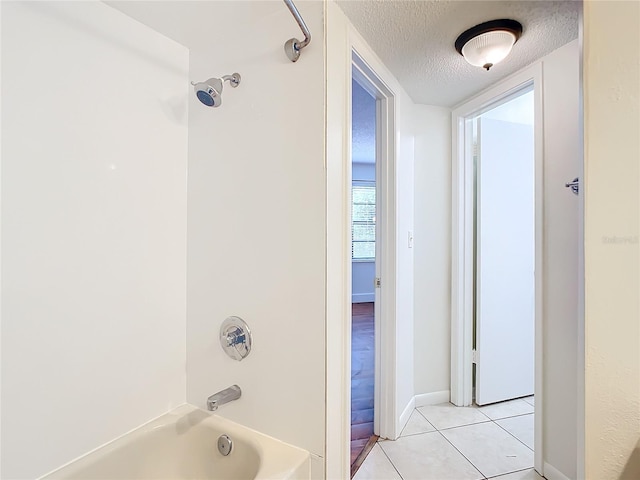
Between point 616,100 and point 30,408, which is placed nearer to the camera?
point 616,100

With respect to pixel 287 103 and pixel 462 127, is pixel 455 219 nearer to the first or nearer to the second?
pixel 462 127

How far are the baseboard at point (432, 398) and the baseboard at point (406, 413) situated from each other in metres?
0.04

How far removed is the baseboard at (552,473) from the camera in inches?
53.1

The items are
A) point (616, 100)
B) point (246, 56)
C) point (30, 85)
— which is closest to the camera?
point (616, 100)

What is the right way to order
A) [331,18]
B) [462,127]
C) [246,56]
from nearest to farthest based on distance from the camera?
[331,18] → [246,56] → [462,127]

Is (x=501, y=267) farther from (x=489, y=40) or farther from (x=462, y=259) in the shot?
(x=489, y=40)

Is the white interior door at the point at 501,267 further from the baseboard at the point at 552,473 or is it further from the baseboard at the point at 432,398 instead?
the baseboard at the point at 552,473

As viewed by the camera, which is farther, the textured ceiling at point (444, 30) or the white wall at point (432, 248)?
the white wall at point (432, 248)

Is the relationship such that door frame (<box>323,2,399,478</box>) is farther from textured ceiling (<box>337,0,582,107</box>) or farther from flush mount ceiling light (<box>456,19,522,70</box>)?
flush mount ceiling light (<box>456,19,522,70</box>)

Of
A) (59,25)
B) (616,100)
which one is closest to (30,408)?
(59,25)

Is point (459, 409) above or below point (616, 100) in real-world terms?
below

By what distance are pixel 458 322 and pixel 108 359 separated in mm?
Result: 1933

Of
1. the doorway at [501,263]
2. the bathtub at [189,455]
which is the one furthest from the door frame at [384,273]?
the bathtub at [189,455]

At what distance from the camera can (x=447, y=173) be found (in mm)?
2031
